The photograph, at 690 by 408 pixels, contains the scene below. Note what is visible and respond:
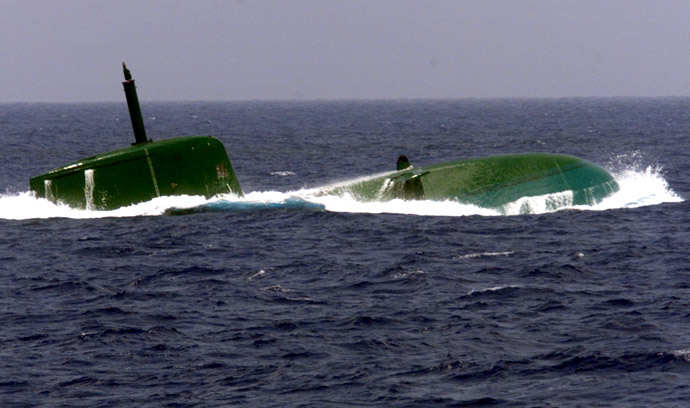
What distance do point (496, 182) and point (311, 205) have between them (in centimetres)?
823

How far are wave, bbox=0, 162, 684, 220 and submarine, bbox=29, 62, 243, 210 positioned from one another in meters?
0.54

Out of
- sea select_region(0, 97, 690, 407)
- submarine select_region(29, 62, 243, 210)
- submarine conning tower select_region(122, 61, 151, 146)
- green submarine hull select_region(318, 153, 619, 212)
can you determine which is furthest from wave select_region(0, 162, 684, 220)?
submarine conning tower select_region(122, 61, 151, 146)

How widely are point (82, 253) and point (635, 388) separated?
788 inches

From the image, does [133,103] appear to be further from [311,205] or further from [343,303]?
[343,303]

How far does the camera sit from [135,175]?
3662 centimetres

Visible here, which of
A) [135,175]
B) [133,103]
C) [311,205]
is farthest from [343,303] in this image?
[311,205]

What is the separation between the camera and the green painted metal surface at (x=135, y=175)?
36125mm

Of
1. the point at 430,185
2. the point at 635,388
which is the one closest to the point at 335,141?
the point at 430,185

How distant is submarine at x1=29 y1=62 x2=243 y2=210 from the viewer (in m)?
36.2

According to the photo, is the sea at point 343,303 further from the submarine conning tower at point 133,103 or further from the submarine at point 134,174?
the submarine conning tower at point 133,103

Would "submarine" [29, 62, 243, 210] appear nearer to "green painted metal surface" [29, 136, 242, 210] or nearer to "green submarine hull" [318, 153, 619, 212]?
"green painted metal surface" [29, 136, 242, 210]

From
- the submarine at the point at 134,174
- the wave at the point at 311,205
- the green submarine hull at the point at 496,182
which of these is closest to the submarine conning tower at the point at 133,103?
the submarine at the point at 134,174

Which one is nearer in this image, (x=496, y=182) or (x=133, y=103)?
(x=133, y=103)

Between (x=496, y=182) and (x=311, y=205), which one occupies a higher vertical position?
(x=496, y=182)
